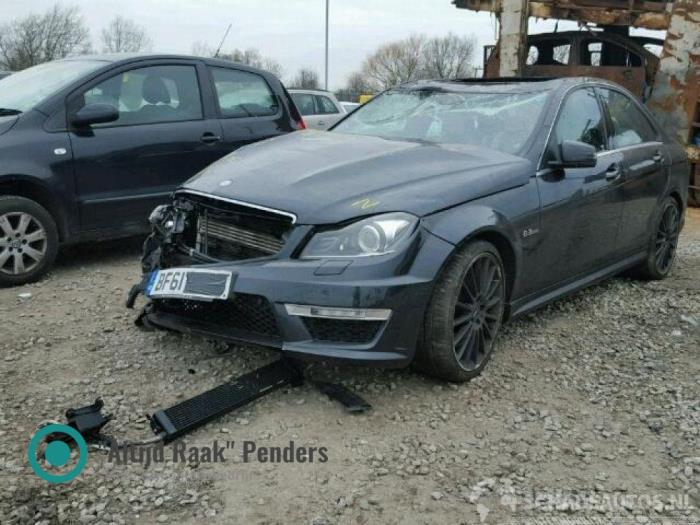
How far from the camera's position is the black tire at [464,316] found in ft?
10.7

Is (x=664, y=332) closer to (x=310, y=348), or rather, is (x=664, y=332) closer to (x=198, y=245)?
(x=310, y=348)

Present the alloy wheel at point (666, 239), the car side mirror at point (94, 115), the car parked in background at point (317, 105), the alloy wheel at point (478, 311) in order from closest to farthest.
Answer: the alloy wheel at point (478, 311) → the car side mirror at point (94, 115) → the alloy wheel at point (666, 239) → the car parked in background at point (317, 105)

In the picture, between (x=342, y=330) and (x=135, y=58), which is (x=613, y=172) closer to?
(x=342, y=330)

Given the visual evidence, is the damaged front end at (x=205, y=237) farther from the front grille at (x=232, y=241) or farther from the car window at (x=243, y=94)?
the car window at (x=243, y=94)

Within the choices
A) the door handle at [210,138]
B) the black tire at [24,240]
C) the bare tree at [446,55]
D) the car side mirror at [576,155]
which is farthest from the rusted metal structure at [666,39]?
the bare tree at [446,55]

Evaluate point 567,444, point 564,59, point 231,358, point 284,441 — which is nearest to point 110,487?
point 284,441

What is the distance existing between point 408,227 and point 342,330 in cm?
53

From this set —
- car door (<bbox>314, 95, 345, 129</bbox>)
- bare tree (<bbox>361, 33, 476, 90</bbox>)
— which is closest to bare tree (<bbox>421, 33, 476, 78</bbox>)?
bare tree (<bbox>361, 33, 476, 90</bbox>)

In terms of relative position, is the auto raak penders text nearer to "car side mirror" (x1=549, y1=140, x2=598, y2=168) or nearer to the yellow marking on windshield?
the yellow marking on windshield

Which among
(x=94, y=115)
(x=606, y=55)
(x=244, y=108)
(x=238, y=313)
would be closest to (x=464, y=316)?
(x=238, y=313)

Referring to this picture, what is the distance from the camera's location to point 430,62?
70.1m

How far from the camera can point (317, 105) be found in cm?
1305

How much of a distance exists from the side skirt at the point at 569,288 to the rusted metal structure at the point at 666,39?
5.17 metres

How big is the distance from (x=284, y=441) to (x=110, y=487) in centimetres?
69
